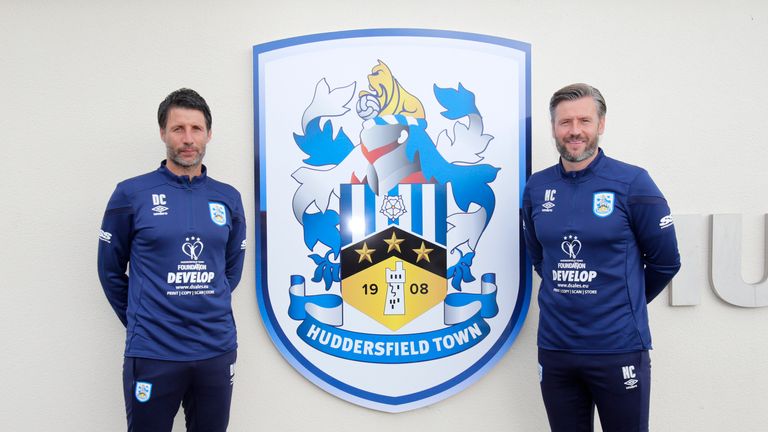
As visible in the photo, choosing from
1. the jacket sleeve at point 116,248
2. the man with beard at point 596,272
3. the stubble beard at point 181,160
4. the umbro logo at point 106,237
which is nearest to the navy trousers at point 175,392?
the jacket sleeve at point 116,248

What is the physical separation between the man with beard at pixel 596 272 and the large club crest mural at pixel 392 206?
362 mm

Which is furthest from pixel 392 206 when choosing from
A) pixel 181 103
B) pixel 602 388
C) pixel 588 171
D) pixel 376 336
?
pixel 602 388

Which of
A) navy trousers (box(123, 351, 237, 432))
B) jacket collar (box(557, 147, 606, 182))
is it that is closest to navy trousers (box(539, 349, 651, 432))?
jacket collar (box(557, 147, 606, 182))

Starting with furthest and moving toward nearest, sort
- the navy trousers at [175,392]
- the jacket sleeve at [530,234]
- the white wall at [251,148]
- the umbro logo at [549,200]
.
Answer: the white wall at [251,148] < the jacket sleeve at [530,234] < the umbro logo at [549,200] < the navy trousers at [175,392]

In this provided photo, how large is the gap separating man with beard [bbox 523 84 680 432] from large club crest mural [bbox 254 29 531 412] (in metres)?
0.36

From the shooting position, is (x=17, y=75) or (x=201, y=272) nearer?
(x=201, y=272)

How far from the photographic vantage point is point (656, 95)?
2100 mm

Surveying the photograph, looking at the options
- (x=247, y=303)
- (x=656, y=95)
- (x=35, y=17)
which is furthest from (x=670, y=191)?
(x=35, y=17)

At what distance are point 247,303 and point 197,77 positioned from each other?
2.77 feet

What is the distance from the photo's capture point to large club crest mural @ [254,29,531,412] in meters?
2.01

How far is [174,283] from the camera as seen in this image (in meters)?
1.61

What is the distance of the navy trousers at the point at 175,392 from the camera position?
157cm

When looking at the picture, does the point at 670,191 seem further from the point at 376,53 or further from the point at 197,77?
the point at 197,77

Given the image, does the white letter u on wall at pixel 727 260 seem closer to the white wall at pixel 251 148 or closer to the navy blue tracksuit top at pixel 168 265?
the white wall at pixel 251 148
